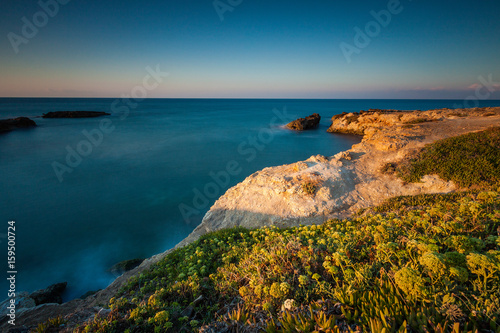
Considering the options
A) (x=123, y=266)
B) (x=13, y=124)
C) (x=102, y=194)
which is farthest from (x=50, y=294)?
(x=13, y=124)

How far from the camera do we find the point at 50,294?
766 centimetres

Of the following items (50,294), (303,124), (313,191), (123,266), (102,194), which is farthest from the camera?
(303,124)

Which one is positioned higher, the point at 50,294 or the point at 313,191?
the point at 313,191

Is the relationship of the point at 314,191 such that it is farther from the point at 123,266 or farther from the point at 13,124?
the point at 13,124

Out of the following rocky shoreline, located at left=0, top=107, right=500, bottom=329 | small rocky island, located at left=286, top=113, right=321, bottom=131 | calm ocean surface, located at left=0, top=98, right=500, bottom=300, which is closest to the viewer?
rocky shoreline, located at left=0, top=107, right=500, bottom=329

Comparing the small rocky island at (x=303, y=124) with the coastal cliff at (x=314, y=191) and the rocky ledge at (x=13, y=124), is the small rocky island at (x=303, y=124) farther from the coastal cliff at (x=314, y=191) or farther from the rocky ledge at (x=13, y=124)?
the rocky ledge at (x=13, y=124)

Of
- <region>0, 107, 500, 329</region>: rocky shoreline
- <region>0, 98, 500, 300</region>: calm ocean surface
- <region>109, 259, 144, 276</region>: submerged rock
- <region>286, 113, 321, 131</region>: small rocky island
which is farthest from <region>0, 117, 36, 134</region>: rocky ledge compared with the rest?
<region>286, 113, 321, 131</region>: small rocky island

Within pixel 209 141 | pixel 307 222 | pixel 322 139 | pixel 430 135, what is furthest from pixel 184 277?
pixel 322 139

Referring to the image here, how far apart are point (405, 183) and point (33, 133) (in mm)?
48592

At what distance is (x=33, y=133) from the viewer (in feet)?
111

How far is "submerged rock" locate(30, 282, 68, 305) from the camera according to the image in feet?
23.7

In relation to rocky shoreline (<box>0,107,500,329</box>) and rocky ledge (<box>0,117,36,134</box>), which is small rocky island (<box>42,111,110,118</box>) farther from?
rocky shoreline (<box>0,107,500,329</box>)

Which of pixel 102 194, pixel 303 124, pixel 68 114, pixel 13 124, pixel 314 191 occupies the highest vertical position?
pixel 68 114

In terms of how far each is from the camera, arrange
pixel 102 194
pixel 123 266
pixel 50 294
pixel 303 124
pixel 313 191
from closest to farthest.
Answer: pixel 50 294 < pixel 123 266 < pixel 313 191 < pixel 102 194 < pixel 303 124
